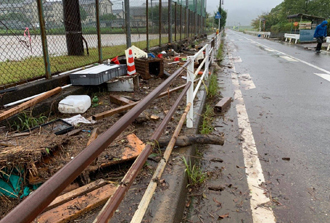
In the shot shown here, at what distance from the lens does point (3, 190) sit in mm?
2537

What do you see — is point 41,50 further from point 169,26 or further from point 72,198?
point 169,26

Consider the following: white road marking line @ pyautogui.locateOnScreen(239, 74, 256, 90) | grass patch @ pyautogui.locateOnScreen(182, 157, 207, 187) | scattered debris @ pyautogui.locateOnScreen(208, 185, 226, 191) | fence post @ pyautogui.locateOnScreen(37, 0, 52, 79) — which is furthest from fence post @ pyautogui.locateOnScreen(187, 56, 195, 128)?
white road marking line @ pyautogui.locateOnScreen(239, 74, 256, 90)

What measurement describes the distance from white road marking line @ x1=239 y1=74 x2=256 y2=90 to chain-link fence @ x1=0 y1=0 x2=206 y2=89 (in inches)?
152

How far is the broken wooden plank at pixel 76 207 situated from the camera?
209cm

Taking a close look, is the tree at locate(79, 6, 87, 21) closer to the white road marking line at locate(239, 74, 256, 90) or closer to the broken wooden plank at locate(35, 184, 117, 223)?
the white road marking line at locate(239, 74, 256, 90)

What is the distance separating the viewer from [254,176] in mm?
3037

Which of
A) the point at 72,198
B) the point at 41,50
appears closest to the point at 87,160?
the point at 72,198

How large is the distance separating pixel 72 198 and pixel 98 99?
3392mm

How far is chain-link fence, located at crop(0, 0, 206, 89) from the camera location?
4.42 m

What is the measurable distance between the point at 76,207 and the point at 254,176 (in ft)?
6.58

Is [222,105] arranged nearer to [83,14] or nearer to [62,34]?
[62,34]

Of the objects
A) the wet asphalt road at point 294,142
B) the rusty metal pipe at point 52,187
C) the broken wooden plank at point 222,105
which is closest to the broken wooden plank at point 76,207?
the rusty metal pipe at point 52,187

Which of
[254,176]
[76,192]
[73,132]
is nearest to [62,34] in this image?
[73,132]

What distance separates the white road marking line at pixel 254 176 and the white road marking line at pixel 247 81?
276 cm
